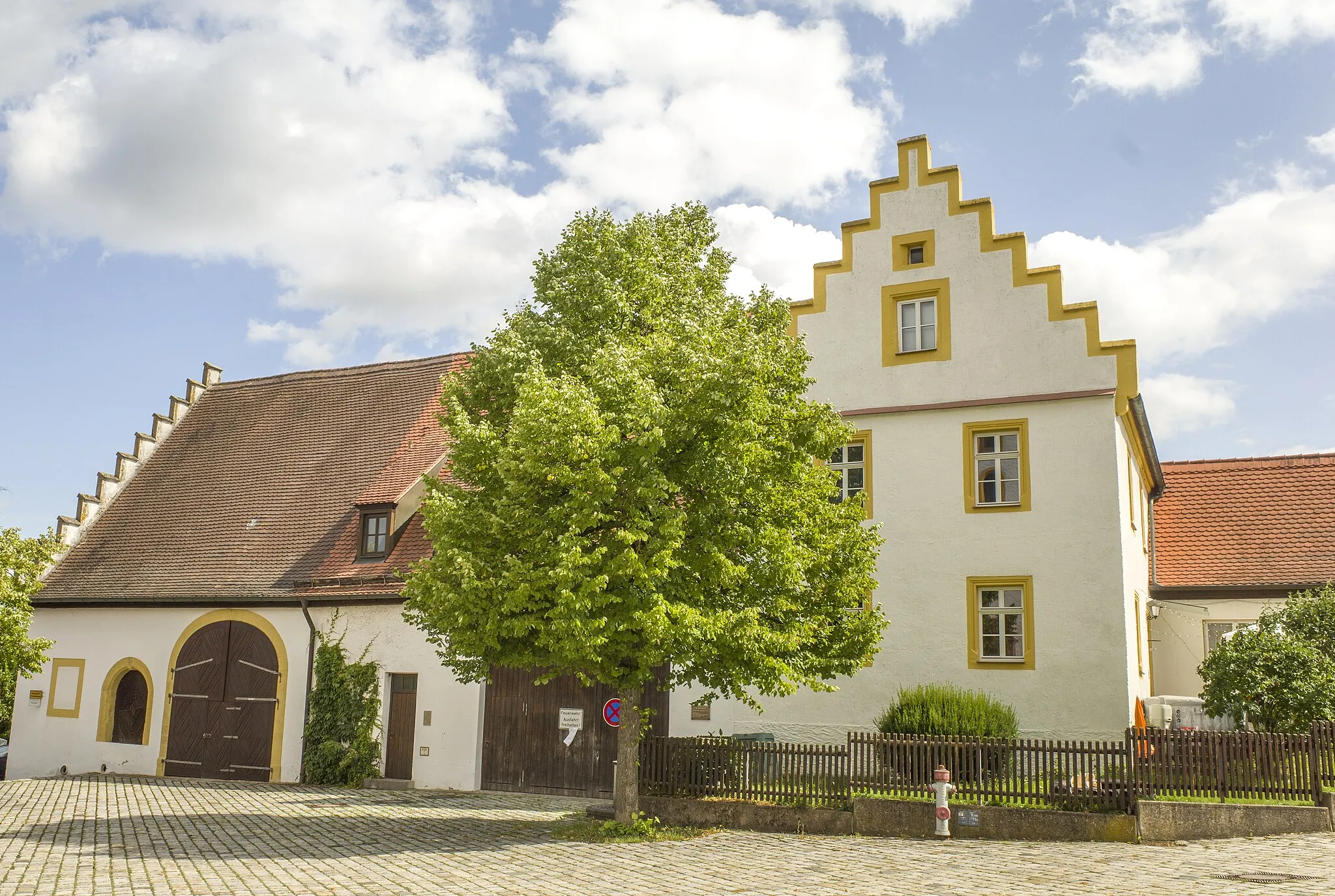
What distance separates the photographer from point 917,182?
2048 centimetres

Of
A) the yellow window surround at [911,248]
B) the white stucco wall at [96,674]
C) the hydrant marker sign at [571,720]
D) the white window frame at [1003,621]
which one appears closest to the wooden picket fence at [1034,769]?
the hydrant marker sign at [571,720]

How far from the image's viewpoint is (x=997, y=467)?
19.0m

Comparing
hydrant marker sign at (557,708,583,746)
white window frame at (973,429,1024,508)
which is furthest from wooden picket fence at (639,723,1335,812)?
white window frame at (973,429,1024,508)

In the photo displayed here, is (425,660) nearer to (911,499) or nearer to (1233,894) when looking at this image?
(911,499)

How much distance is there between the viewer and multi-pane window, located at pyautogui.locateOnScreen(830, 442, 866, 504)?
1997 centimetres

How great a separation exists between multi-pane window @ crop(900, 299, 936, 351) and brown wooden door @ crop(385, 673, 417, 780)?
38.1 ft

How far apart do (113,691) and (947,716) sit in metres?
19.0

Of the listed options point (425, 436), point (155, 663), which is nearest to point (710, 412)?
point (425, 436)

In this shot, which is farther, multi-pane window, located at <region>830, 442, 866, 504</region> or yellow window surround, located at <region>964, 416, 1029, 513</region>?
multi-pane window, located at <region>830, 442, 866, 504</region>

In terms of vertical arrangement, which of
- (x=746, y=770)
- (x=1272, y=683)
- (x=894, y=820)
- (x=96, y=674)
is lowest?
(x=894, y=820)

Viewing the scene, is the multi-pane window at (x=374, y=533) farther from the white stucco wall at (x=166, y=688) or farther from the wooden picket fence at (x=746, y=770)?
the wooden picket fence at (x=746, y=770)

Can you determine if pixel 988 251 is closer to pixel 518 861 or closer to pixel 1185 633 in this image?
pixel 1185 633

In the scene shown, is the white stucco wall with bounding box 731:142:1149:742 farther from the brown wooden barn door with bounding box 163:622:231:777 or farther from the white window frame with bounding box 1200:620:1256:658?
the brown wooden barn door with bounding box 163:622:231:777

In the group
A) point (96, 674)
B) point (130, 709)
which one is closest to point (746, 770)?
point (130, 709)
